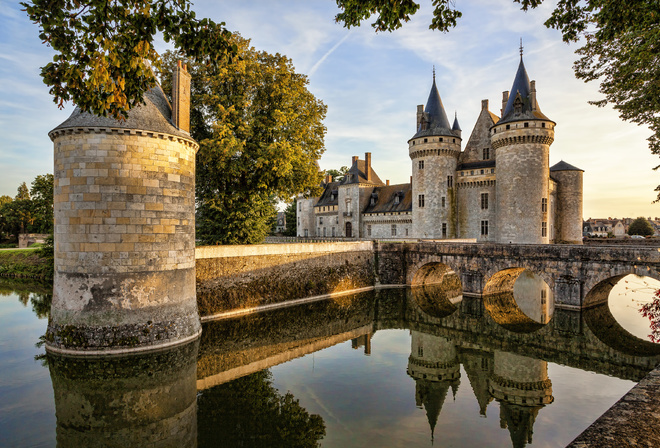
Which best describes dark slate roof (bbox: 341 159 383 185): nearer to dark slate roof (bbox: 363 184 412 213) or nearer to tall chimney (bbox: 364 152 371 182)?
tall chimney (bbox: 364 152 371 182)

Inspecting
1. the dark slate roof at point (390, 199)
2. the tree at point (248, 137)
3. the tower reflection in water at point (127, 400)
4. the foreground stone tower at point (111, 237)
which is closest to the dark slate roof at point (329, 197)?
the dark slate roof at point (390, 199)

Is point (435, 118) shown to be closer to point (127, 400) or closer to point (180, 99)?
point (180, 99)

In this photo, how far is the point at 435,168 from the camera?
34125mm

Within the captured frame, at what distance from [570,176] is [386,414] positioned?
115 feet

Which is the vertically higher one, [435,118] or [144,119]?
[435,118]

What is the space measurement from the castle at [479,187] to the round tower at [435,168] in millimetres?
88

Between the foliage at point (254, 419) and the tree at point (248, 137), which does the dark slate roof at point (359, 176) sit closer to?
the tree at point (248, 137)

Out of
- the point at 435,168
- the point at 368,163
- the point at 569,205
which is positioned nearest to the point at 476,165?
the point at 435,168

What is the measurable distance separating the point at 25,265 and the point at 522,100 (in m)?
39.6

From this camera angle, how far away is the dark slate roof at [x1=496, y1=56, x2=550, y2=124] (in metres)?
28.7

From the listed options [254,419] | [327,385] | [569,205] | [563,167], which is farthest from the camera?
[563,167]

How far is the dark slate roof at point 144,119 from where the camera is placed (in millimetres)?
10281

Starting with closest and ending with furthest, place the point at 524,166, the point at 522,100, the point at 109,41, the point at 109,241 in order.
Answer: the point at 109,41 → the point at 109,241 → the point at 524,166 → the point at 522,100

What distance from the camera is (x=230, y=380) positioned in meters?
9.60
